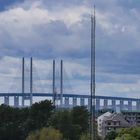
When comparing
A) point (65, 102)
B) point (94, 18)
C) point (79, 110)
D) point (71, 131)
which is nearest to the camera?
point (94, 18)

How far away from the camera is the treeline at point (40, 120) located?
273ft

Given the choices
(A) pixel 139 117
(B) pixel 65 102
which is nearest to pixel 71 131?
(A) pixel 139 117

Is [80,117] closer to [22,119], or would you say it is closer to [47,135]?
[22,119]

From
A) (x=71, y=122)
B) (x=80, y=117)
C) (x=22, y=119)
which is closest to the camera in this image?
(x=71, y=122)

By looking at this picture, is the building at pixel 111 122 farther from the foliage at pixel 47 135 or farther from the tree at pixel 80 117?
the foliage at pixel 47 135

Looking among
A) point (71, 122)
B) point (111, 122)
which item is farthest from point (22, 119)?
point (111, 122)

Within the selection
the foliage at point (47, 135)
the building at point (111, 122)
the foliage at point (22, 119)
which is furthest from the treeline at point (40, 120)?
the building at point (111, 122)

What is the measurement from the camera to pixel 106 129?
130625mm

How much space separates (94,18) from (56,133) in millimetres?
42476

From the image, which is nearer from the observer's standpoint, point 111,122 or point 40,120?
point 40,120

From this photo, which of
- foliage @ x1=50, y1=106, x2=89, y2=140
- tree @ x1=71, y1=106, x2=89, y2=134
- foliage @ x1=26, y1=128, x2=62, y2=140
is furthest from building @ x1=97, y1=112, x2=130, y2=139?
foliage @ x1=26, y1=128, x2=62, y2=140

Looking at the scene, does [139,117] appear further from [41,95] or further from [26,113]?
[26,113]

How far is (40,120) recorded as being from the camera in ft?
297

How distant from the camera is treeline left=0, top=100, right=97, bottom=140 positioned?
83188 mm
